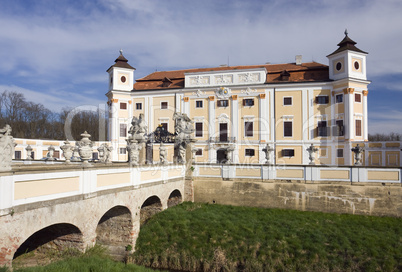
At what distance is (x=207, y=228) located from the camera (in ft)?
44.3

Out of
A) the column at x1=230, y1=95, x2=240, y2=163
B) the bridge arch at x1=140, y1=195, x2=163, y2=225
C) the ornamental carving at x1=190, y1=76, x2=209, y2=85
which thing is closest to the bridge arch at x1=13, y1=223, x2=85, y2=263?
the bridge arch at x1=140, y1=195, x2=163, y2=225

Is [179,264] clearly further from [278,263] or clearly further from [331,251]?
[331,251]

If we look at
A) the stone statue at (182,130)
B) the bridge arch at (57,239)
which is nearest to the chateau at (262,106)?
the stone statue at (182,130)

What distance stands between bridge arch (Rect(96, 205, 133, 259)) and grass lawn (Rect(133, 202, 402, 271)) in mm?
711

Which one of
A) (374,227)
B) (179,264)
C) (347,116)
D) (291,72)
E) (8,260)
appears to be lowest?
(179,264)

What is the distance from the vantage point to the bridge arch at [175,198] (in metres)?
17.2

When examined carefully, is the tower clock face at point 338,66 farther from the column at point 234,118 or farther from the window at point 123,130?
the window at point 123,130

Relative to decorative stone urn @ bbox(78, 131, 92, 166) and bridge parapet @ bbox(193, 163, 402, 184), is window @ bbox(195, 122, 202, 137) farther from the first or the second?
decorative stone urn @ bbox(78, 131, 92, 166)

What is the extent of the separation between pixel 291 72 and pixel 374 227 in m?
20.5

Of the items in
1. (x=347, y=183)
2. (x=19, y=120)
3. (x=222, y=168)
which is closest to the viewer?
(x=347, y=183)

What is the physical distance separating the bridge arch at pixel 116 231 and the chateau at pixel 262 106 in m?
15.0

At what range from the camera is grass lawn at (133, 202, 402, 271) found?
443 inches

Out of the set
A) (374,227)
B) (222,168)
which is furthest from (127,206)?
(374,227)

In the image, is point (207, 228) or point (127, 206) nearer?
point (127, 206)
